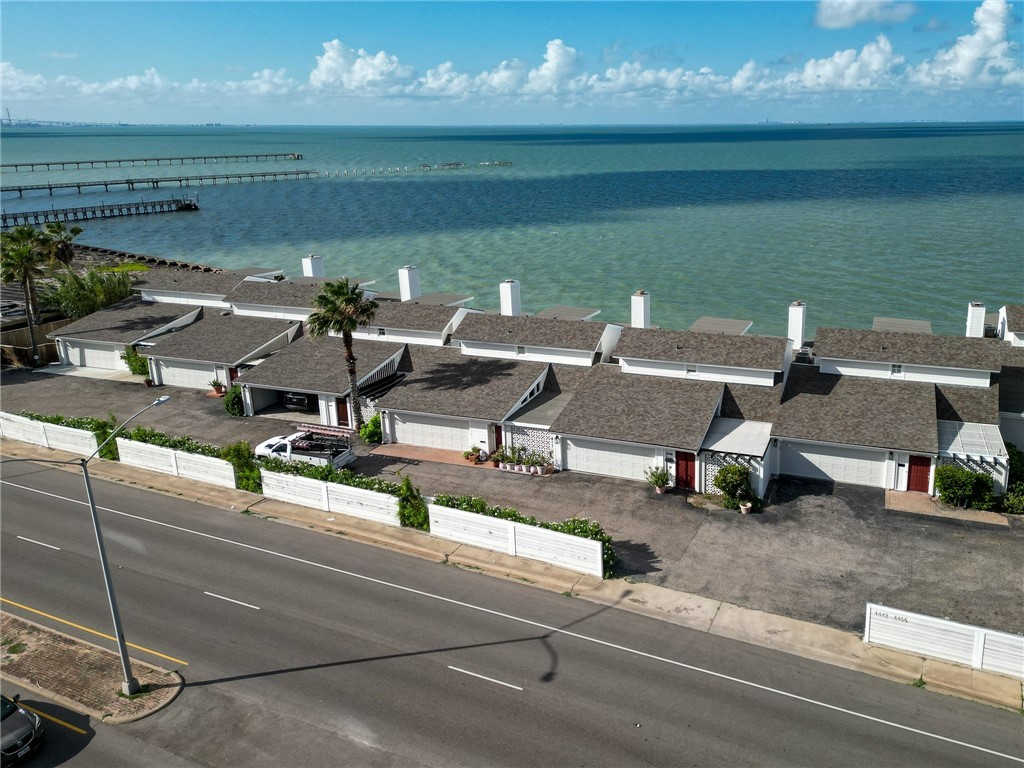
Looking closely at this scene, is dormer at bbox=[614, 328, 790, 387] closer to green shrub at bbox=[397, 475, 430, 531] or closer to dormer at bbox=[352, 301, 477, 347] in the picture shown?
dormer at bbox=[352, 301, 477, 347]

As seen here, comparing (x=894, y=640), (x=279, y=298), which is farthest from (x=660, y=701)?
(x=279, y=298)

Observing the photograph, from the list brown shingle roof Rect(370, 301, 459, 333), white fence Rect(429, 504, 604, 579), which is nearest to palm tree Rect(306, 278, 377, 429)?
brown shingle roof Rect(370, 301, 459, 333)

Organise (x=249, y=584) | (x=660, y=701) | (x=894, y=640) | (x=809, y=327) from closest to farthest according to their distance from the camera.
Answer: (x=660, y=701)
(x=894, y=640)
(x=249, y=584)
(x=809, y=327)

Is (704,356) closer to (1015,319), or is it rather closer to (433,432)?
(433,432)

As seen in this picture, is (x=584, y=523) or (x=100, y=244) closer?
(x=584, y=523)

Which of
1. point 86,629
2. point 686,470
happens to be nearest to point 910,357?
point 686,470

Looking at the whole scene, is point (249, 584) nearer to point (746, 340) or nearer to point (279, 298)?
point (746, 340)
